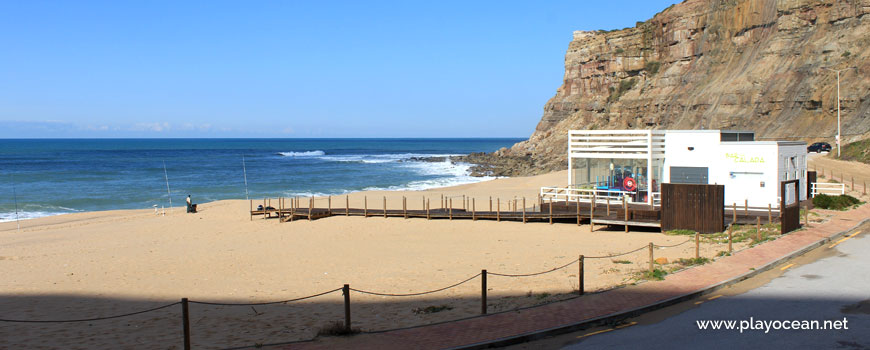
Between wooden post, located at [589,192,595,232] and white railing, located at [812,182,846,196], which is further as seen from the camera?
white railing, located at [812,182,846,196]

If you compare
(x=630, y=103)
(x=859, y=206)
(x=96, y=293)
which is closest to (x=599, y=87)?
(x=630, y=103)

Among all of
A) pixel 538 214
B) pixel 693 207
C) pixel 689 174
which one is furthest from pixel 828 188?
pixel 538 214

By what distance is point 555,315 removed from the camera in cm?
1134

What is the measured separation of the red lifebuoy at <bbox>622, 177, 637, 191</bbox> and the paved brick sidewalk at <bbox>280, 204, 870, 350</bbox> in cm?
1113

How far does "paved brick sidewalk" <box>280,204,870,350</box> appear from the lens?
33.3ft

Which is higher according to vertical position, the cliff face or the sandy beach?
the cliff face

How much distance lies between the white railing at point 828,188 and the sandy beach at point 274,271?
37.5ft

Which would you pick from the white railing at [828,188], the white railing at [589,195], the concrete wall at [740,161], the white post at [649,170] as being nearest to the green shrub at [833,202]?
the concrete wall at [740,161]

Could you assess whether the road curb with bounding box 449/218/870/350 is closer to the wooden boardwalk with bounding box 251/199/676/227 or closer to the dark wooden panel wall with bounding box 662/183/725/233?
the dark wooden panel wall with bounding box 662/183/725/233

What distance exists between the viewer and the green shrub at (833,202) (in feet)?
85.0

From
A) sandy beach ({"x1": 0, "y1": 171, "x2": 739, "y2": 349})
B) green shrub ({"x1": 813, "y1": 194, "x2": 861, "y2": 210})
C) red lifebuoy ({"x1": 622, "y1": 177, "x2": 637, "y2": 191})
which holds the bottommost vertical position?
sandy beach ({"x1": 0, "y1": 171, "x2": 739, "y2": 349})

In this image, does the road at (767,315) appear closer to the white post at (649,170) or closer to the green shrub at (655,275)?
the green shrub at (655,275)

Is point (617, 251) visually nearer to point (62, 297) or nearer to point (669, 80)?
point (62, 297)

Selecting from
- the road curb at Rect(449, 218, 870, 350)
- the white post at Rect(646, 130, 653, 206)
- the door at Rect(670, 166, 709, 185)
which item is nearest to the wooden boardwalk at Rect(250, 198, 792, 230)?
the white post at Rect(646, 130, 653, 206)
